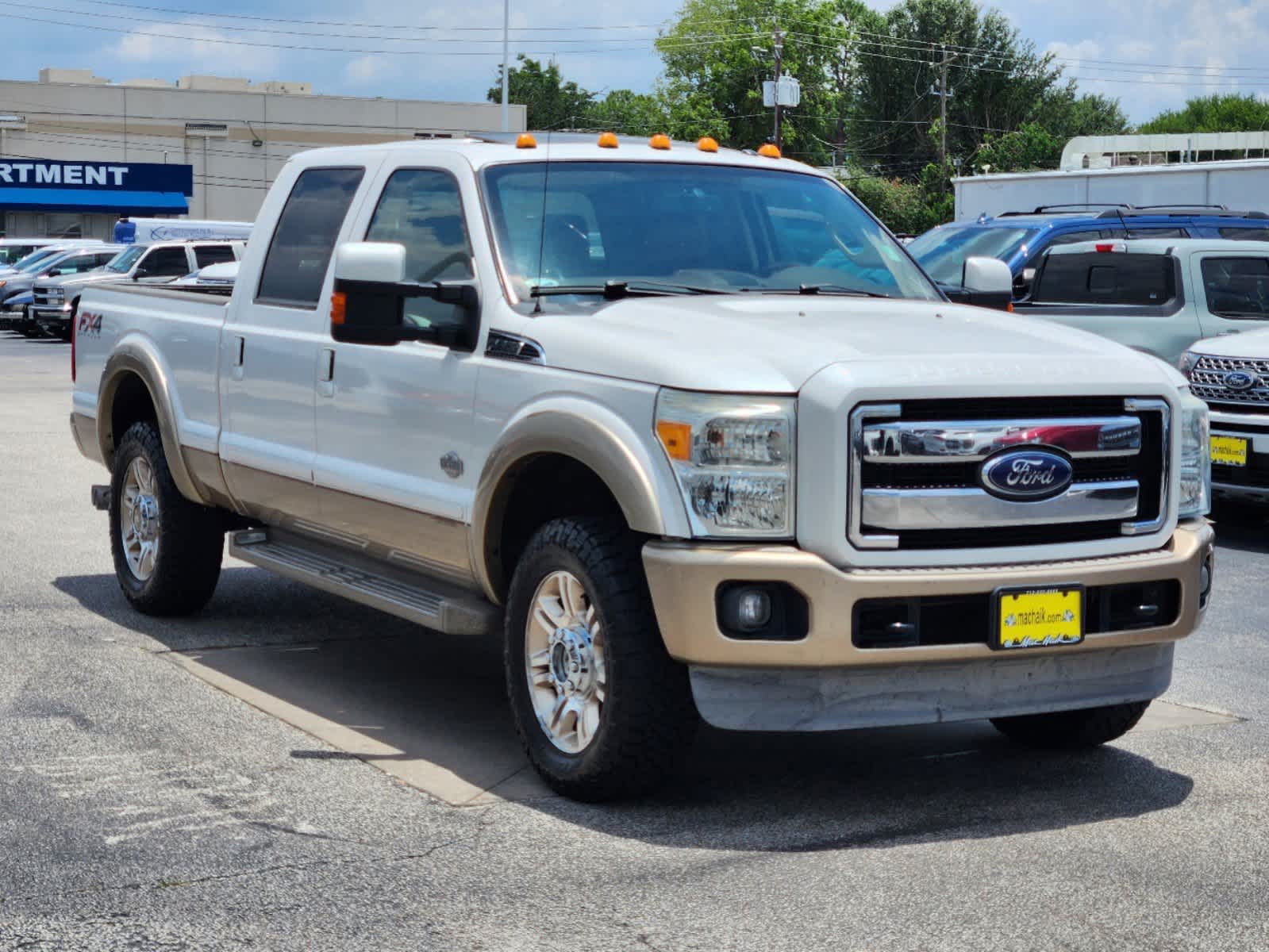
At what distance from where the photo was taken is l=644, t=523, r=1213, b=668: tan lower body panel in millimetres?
5172

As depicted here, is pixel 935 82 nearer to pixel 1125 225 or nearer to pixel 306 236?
pixel 1125 225

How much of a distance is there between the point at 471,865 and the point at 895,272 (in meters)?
2.97

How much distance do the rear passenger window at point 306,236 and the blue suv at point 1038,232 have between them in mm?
8599

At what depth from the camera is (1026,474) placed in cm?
537

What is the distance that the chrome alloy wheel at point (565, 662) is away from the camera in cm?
560

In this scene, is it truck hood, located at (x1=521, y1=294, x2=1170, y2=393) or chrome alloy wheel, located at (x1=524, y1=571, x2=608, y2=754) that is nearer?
truck hood, located at (x1=521, y1=294, x2=1170, y2=393)

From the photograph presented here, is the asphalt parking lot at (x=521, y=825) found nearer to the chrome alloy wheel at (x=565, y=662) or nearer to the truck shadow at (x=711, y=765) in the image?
the truck shadow at (x=711, y=765)

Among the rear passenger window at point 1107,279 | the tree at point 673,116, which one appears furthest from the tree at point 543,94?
the rear passenger window at point 1107,279

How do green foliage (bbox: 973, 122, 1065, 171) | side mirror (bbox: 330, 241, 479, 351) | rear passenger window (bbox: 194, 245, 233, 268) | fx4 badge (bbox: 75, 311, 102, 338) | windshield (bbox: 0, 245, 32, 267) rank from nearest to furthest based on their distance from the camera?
side mirror (bbox: 330, 241, 479, 351), fx4 badge (bbox: 75, 311, 102, 338), rear passenger window (bbox: 194, 245, 233, 268), windshield (bbox: 0, 245, 32, 267), green foliage (bbox: 973, 122, 1065, 171)

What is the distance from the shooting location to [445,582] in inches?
261

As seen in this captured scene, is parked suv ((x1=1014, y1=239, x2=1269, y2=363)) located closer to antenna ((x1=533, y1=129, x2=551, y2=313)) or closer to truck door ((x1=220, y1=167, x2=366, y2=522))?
truck door ((x1=220, y1=167, x2=366, y2=522))

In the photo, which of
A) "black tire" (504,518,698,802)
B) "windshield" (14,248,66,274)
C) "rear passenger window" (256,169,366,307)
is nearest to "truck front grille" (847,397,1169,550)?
"black tire" (504,518,698,802)

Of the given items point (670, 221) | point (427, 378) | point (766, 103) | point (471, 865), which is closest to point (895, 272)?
point (670, 221)

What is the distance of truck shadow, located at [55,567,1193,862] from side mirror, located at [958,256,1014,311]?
5.20 feet
